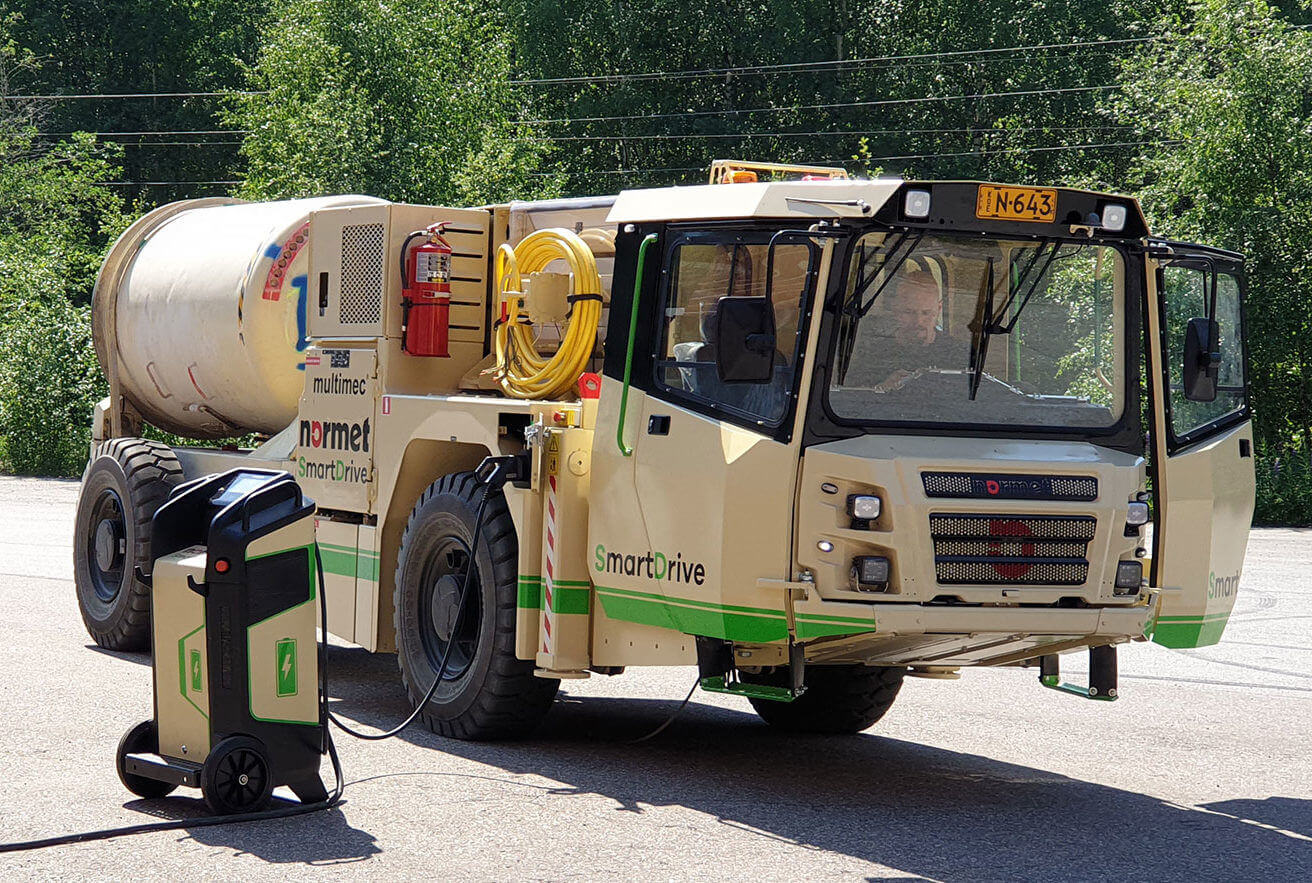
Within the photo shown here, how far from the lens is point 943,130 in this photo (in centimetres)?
4462

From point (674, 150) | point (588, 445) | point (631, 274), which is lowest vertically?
point (588, 445)

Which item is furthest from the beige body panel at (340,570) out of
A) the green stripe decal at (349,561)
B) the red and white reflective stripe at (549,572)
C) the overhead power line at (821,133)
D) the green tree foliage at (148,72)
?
the green tree foliage at (148,72)

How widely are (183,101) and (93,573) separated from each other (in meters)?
46.5

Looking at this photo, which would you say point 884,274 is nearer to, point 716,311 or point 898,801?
point 716,311

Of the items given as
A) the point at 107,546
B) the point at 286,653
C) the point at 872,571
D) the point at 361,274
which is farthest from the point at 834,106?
the point at 286,653

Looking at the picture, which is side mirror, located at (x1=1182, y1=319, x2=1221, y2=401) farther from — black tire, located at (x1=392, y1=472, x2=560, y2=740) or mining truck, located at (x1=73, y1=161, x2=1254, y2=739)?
black tire, located at (x1=392, y1=472, x2=560, y2=740)

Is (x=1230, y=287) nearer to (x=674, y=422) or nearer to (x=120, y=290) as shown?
(x=674, y=422)

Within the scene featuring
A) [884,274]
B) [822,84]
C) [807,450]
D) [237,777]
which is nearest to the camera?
[237,777]

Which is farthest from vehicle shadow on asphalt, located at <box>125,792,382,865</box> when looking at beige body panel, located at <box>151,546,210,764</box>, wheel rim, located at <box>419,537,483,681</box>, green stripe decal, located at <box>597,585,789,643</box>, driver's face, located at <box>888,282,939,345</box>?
driver's face, located at <box>888,282,939,345</box>

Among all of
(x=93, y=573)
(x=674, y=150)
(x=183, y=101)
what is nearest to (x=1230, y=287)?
(x=93, y=573)

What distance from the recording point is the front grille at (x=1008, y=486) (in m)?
6.95

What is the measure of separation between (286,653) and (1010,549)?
121 inches

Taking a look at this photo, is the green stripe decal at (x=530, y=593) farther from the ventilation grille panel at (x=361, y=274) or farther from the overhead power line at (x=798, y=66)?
→ the overhead power line at (x=798, y=66)

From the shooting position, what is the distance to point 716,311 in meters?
7.32
